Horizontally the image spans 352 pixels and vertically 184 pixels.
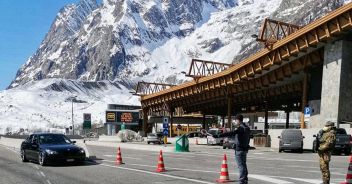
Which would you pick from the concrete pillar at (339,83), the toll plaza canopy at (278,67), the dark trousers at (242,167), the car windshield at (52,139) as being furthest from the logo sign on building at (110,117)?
the dark trousers at (242,167)

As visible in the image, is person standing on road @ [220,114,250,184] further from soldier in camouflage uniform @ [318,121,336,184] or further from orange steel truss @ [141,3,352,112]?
orange steel truss @ [141,3,352,112]

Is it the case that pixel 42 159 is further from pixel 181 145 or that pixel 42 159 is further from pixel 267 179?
pixel 181 145

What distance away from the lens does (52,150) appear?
70.5 ft

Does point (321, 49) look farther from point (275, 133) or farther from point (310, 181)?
point (310, 181)

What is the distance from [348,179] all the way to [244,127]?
2.81m

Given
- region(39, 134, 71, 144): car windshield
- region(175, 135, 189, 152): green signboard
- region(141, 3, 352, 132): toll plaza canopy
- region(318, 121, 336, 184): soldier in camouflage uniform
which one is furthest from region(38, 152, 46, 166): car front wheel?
region(141, 3, 352, 132): toll plaza canopy

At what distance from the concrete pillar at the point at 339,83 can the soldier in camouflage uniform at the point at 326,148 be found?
31.3 m

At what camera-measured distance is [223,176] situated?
14.9 metres

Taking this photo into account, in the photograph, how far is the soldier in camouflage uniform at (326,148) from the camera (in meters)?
13.5

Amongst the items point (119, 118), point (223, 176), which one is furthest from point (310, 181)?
point (119, 118)

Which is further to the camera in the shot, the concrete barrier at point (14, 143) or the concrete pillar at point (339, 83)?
the concrete barrier at point (14, 143)

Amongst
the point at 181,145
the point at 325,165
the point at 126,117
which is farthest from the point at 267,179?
the point at 126,117

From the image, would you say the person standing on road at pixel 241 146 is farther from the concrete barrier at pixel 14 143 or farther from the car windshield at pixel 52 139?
the concrete barrier at pixel 14 143

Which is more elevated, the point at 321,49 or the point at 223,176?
the point at 321,49
